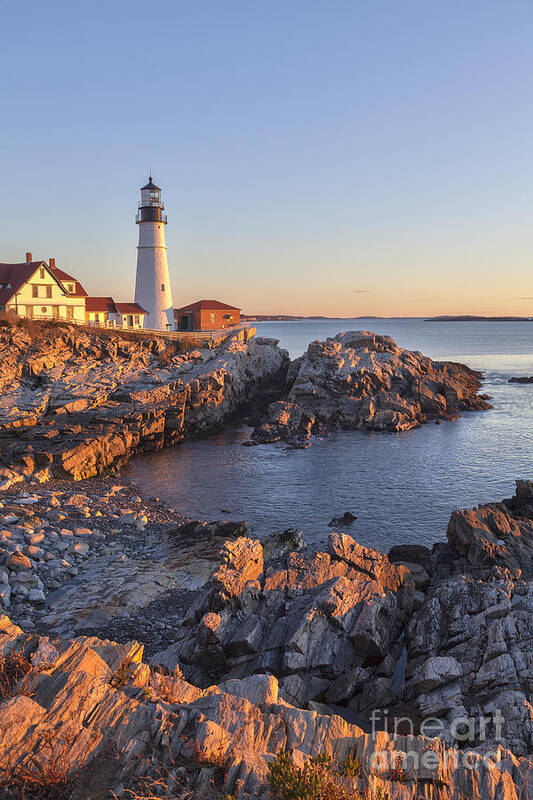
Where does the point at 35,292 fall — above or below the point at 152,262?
below

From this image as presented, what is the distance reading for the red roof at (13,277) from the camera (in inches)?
2256

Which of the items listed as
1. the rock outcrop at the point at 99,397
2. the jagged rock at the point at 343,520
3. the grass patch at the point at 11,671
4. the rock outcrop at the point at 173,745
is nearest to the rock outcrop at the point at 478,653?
the rock outcrop at the point at 173,745

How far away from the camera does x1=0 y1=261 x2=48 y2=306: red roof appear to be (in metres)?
57.3

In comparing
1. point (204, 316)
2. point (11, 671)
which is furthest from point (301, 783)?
point (204, 316)

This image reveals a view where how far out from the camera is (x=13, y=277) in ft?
195

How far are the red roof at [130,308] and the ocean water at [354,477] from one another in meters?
27.9

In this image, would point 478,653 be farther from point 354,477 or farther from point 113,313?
point 113,313

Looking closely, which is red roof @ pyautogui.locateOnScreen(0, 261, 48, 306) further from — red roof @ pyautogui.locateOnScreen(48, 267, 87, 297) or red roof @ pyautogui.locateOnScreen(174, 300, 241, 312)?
red roof @ pyautogui.locateOnScreen(174, 300, 241, 312)

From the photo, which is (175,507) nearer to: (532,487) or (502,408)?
(532,487)

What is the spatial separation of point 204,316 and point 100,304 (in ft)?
57.7

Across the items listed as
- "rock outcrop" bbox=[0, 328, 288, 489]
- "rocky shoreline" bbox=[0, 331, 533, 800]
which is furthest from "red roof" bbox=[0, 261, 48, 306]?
"rocky shoreline" bbox=[0, 331, 533, 800]

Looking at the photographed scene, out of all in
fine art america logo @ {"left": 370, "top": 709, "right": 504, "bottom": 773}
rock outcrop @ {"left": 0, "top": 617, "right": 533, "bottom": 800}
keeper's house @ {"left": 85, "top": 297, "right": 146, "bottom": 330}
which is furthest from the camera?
keeper's house @ {"left": 85, "top": 297, "right": 146, "bottom": 330}

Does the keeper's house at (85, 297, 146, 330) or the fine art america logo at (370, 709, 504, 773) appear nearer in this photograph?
the fine art america logo at (370, 709, 504, 773)

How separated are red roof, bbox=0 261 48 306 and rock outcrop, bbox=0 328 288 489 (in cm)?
696
